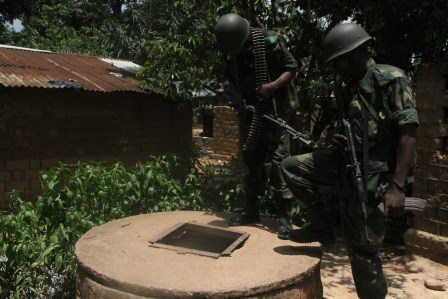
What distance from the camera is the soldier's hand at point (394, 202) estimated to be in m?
2.58

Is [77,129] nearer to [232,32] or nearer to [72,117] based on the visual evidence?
[72,117]

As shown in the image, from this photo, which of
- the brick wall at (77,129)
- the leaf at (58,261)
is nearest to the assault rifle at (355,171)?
the leaf at (58,261)

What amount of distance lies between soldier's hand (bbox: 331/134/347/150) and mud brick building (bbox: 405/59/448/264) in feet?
7.26

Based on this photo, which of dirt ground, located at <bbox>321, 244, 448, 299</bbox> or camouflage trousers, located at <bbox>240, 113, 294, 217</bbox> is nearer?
camouflage trousers, located at <bbox>240, 113, 294, 217</bbox>

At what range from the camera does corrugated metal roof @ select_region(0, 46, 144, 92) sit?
5.71m

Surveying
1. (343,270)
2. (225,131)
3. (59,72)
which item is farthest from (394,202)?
(225,131)

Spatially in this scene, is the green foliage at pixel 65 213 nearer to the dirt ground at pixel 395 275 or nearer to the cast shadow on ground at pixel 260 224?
the cast shadow on ground at pixel 260 224

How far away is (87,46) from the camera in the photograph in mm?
13531

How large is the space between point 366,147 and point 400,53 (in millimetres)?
3644

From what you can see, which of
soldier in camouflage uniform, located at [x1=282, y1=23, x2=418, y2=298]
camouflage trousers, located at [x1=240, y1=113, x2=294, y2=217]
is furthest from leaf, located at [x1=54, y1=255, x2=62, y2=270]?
soldier in camouflage uniform, located at [x1=282, y1=23, x2=418, y2=298]

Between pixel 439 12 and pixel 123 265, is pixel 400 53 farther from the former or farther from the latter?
pixel 123 265

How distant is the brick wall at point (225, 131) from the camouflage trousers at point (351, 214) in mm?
8144

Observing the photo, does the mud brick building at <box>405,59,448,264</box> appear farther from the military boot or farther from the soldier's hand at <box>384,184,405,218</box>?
the soldier's hand at <box>384,184,405,218</box>

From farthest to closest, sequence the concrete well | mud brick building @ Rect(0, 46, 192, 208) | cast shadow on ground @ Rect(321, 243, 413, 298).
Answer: mud brick building @ Rect(0, 46, 192, 208), cast shadow on ground @ Rect(321, 243, 413, 298), the concrete well
